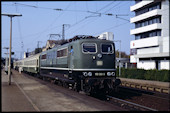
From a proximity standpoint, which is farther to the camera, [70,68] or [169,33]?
[169,33]

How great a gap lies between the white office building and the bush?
982cm

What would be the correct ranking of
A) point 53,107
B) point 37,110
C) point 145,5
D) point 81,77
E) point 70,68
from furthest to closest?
point 145,5 → point 70,68 → point 81,77 → point 53,107 → point 37,110

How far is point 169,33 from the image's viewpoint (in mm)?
45156

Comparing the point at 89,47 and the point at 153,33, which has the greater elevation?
the point at 153,33

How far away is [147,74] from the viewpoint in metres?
29.5

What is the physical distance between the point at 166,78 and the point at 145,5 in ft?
85.2

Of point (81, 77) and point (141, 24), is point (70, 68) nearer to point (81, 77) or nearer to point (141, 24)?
point (81, 77)

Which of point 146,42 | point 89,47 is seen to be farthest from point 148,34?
point 89,47

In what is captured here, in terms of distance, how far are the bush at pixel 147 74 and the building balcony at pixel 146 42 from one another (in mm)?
13446

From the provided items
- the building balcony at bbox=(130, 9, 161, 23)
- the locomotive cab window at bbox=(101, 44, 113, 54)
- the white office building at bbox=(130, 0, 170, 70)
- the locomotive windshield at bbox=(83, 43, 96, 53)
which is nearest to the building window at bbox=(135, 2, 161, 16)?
the white office building at bbox=(130, 0, 170, 70)

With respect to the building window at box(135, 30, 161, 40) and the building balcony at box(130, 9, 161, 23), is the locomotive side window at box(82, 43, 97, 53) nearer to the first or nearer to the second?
the building balcony at box(130, 9, 161, 23)

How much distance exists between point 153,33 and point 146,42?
2.37 metres

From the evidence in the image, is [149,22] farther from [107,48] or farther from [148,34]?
[107,48]

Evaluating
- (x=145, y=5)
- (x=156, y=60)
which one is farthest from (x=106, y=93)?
(x=145, y=5)
